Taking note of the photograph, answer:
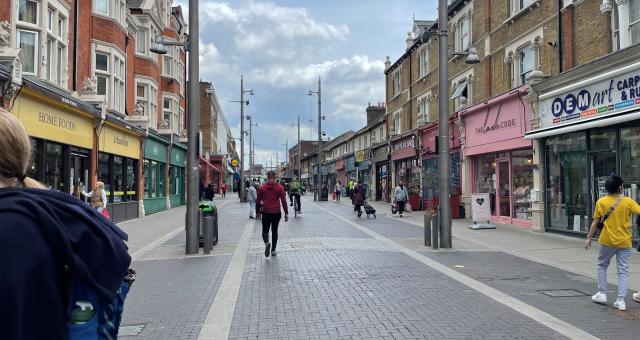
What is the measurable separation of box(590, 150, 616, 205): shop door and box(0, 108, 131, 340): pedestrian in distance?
13307mm

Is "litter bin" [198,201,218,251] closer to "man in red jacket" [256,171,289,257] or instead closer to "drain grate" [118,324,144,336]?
"man in red jacket" [256,171,289,257]

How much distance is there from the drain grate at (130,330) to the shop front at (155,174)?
59.1ft

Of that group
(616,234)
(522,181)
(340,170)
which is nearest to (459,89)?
(522,181)

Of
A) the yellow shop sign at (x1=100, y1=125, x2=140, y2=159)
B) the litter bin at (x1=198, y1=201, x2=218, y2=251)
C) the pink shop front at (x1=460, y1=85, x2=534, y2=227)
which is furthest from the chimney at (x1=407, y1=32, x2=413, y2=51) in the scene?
the litter bin at (x1=198, y1=201, x2=218, y2=251)

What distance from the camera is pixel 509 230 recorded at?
1609cm

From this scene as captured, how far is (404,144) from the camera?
30031 mm

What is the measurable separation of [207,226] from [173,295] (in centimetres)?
395

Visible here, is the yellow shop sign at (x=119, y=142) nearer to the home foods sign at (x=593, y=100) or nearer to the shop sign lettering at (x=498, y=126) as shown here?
the shop sign lettering at (x=498, y=126)

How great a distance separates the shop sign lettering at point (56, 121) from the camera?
1301 centimetres

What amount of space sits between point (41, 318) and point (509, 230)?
16.1 metres

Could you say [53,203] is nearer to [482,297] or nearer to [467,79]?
[482,297]

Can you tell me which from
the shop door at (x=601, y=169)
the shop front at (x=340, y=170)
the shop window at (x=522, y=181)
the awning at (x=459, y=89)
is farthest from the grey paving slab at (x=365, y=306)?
the shop front at (x=340, y=170)

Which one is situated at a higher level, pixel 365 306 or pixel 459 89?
pixel 459 89

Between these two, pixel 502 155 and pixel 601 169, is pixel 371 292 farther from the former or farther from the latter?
pixel 502 155
